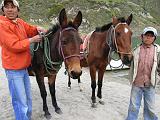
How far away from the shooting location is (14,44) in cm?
498

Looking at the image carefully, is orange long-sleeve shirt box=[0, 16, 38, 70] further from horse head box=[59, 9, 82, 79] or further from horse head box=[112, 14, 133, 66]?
horse head box=[112, 14, 133, 66]

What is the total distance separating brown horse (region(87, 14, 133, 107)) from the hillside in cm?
2959

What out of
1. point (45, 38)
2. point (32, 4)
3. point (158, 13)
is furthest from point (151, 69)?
point (158, 13)

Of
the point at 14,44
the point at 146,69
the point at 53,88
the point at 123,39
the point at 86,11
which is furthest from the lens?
the point at 86,11

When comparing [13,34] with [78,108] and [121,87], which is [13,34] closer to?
[78,108]

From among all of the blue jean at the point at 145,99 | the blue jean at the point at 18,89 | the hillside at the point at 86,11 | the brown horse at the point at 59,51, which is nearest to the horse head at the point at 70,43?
the brown horse at the point at 59,51

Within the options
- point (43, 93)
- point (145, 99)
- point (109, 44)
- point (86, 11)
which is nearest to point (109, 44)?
point (109, 44)

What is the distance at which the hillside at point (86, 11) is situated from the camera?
39562 mm

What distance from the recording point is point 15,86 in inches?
208

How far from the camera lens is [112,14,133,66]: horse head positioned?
637 cm

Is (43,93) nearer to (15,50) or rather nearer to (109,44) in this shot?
(15,50)

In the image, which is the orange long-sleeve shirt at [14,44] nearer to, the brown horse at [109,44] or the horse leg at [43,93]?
the horse leg at [43,93]

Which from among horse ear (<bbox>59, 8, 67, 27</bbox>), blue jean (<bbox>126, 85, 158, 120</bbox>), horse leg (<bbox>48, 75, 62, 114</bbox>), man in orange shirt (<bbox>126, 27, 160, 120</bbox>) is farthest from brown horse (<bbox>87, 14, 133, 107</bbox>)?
horse ear (<bbox>59, 8, 67, 27</bbox>)

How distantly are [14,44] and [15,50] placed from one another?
0.10 m
